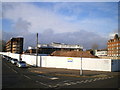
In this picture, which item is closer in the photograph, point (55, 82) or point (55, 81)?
point (55, 82)

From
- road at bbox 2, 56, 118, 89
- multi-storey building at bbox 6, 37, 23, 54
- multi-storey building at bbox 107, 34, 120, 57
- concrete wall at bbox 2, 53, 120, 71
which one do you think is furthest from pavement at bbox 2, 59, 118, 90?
multi-storey building at bbox 6, 37, 23, 54

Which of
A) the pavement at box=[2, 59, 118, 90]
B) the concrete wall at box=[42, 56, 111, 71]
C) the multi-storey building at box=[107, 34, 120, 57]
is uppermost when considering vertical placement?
the multi-storey building at box=[107, 34, 120, 57]

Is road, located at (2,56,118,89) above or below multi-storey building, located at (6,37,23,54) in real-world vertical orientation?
below

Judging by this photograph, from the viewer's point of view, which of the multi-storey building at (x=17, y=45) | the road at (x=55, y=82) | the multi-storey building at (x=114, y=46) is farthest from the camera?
the multi-storey building at (x=17, y=45)

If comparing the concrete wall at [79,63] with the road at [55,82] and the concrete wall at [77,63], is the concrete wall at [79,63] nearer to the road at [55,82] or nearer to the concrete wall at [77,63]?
the concrete wall at [77,63]

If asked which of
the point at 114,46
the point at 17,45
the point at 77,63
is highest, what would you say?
the point at 17,45


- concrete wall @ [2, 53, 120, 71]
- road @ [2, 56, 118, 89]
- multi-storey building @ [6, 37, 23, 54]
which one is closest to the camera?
road @ [2, 56, 118, 89]

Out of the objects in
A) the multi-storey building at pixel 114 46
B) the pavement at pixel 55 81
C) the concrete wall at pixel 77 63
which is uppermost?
the multi-storey building at pixel 114 46

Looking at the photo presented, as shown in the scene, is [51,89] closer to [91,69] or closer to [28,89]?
[28,89]

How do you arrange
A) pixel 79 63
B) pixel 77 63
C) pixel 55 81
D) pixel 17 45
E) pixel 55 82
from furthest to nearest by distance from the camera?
1. pixel 17 45
2. pixel 77 63
3. pixel 79 63
4. pixel 55 81
5. pixel 55 82

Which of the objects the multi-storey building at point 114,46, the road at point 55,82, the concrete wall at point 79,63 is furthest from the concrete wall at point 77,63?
the multi-storey building at point 114,46

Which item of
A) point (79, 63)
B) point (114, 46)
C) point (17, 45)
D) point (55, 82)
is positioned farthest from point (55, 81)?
point (17, 45)

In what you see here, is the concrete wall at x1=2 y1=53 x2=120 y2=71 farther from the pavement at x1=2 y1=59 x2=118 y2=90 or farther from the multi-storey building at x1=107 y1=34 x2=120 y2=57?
the multi-storey building at x1=107 y1=34 x2=120 y2=57

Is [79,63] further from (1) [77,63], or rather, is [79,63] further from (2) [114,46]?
(2) [114,46]
